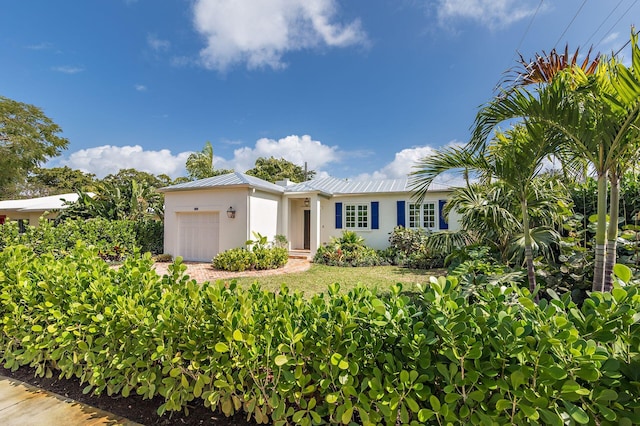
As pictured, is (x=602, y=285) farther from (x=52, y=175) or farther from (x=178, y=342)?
(x=52, y=175)

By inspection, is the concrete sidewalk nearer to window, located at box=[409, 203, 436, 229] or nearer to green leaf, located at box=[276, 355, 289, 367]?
green leaf, located at box=[276, 355, 289, 367]

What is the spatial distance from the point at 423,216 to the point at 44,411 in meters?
14.1

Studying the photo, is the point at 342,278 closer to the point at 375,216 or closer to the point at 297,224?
the point at 375,216

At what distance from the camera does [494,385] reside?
1385 millimetres

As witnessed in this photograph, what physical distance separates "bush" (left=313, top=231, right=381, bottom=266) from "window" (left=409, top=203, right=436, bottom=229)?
→ 257 cm

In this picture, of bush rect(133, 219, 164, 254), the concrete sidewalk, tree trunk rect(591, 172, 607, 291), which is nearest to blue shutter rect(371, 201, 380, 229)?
bush rect(133, 219, 164, 254)

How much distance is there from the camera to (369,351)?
1.72m

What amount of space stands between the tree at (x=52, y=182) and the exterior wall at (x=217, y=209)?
91.3 ft

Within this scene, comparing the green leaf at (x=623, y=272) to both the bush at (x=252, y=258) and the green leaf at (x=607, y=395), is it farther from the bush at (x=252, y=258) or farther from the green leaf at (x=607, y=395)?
the bush at (x=252, y=258)

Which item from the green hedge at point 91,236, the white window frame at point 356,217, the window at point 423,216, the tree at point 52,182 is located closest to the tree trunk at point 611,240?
the green hedge at point 91,236

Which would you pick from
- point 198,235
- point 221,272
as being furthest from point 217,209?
point 221,272

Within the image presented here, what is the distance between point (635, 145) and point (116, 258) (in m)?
16.7

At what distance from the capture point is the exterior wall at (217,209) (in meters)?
12.6

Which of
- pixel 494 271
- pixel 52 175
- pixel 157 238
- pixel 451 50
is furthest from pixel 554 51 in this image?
pixel 52 175
